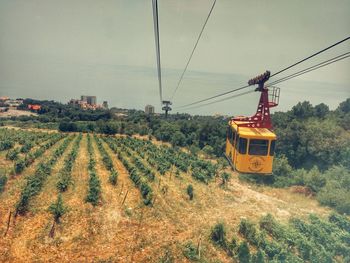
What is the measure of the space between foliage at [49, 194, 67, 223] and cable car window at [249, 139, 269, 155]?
11286 mm

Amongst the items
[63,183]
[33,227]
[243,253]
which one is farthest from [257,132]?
[63,183]

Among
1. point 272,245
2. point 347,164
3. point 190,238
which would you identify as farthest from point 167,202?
point 347,164

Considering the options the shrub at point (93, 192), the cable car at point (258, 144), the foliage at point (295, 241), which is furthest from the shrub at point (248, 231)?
the shrub at point (93, 192)

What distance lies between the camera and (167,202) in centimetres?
2122

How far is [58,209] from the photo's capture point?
17156 millimetres

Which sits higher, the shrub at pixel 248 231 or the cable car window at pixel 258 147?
the cable car window at pixel 258 147

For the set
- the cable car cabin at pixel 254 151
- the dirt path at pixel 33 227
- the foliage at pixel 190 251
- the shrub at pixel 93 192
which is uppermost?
the cable car cabin at pixel 254 151

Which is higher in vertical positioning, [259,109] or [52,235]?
[259,109]

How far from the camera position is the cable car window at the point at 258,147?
53.1 ft

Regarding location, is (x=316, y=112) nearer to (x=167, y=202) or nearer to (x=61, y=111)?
(x=167, y=202)

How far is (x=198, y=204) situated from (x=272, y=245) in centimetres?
649

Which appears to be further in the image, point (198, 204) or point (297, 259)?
point (198, 204)

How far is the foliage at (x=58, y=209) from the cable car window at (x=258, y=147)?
11286 millimetres

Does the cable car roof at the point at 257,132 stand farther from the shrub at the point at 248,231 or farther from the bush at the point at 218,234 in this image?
the shrub at the point at 248,231
